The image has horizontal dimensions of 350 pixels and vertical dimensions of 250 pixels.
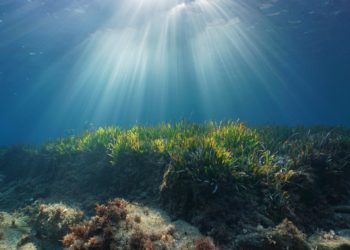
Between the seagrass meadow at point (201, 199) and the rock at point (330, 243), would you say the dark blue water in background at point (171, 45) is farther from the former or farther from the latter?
the rock at point (330, 243)

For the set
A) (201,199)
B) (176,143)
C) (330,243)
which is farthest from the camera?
(176,143)

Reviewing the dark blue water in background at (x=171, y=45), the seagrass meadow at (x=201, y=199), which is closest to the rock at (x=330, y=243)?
the seagrass meadow at (x=201, y=199)

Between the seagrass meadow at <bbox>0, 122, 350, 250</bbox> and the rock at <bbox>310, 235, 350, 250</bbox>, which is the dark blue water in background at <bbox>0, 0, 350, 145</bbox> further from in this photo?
the rock at <bbox>310, 235, 350, 250</bbox>

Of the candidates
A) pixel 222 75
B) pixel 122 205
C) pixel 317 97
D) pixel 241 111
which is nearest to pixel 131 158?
pixel 122 205

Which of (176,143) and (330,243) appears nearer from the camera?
(330,243)

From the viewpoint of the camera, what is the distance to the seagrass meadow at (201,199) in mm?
5172

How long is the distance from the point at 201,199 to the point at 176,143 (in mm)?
2428

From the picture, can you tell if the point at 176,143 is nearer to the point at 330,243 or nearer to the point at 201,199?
the point at 201,199

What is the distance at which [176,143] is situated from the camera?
8.33 m

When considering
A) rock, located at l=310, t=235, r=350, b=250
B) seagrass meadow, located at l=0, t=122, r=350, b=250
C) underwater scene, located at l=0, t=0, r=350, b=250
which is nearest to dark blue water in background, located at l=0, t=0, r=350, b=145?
underwater scene, located at l=0, t=0, r=350, b=250

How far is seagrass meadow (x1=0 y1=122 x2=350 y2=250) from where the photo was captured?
5.17 metres

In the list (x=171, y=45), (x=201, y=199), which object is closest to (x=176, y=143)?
(x=201, y=199)

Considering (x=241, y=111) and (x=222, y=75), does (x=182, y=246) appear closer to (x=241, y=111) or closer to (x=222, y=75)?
(x=222, y=75)

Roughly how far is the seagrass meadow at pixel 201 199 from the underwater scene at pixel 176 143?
32mm
